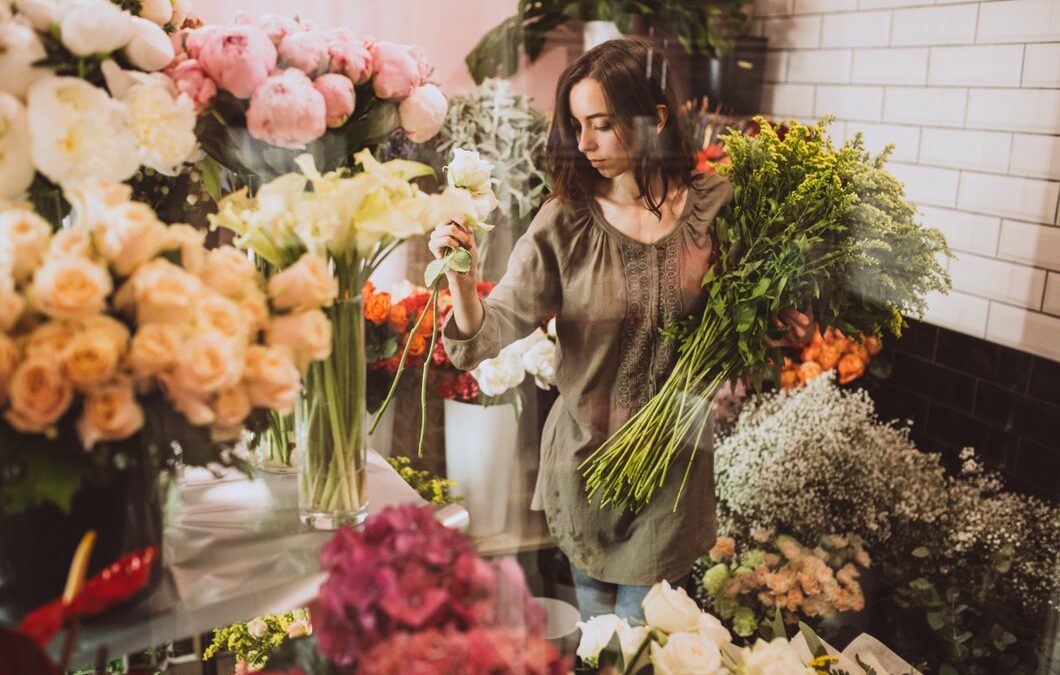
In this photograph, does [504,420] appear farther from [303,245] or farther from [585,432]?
[303,245]

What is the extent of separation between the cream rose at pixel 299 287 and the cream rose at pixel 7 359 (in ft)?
0.61

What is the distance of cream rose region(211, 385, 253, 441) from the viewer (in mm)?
692

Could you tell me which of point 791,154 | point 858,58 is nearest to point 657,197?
point 791,154

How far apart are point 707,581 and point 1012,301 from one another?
0.72 meters

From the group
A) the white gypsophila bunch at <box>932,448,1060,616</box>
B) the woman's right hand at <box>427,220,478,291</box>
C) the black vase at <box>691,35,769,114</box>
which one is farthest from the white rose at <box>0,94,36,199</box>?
the white gypsophila bunch at <box>932,448,1060,616</box>

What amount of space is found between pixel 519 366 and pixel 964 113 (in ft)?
3.00

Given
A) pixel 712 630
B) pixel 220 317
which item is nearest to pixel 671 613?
pixel 712 630

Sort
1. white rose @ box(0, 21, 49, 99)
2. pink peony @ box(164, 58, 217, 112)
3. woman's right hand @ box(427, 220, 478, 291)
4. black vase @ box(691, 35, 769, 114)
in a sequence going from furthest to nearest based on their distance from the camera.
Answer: black vase @ box(691, 35, 769, 114) → woman's right hand @ box(427, 220, 478, 291) → pink peony @ box(164, 58, 217, 112) → white rose @ box(0, 21, 49, 99)

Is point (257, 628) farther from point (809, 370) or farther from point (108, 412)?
point (809, 370)

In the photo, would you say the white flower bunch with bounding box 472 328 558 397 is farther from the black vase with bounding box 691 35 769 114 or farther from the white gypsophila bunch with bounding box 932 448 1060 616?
the white gypsophila bunch with bounding box 932 448 1060 616

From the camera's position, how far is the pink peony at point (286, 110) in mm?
890

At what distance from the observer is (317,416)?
2.97ft

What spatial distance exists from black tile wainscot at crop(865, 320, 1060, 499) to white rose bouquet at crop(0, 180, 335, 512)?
3.90ft

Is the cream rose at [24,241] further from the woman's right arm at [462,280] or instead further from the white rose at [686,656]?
the white rose at [686,656]
